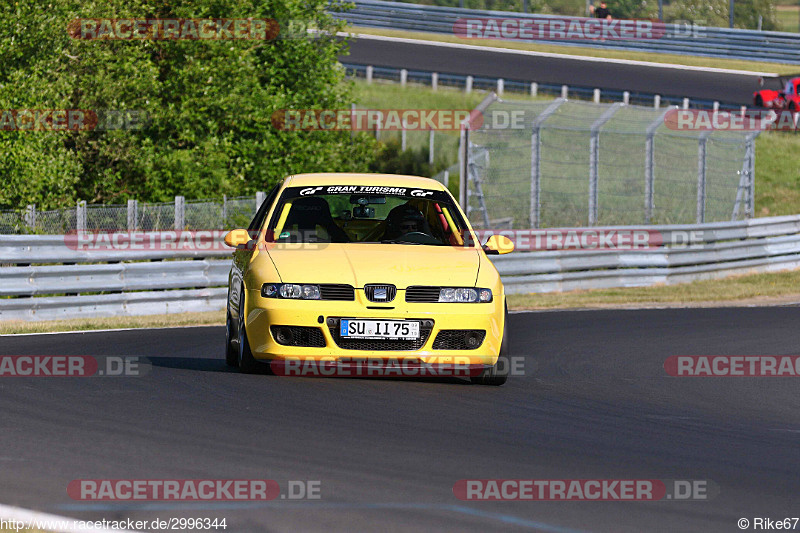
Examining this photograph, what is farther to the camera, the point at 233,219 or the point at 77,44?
the point at 77,44

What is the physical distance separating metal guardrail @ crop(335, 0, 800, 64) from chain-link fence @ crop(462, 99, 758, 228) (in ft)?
28.6

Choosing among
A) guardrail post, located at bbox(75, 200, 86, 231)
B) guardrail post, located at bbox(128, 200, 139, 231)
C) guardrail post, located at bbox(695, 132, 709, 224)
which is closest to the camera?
guardrail post, located at bbox(75, 200, 86, 231)

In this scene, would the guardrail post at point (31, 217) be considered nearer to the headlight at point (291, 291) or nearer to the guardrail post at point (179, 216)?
the guardrail post at point (179, 216)

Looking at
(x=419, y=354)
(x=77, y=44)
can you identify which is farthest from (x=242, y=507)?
(x=77, y=44)

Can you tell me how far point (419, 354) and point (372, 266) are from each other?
69 centimetres

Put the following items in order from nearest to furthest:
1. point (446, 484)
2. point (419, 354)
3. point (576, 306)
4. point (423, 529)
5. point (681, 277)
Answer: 1. point (423, 529)
2. point (446, 484)
3. point (419, 354)
4. point (576, 306)
5. point (681, 277)

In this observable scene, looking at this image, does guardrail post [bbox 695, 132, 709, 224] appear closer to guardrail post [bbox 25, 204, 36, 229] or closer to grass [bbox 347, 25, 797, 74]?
guardrail post [bbox 25, 204, 36, 229]

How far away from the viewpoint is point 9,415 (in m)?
7.53

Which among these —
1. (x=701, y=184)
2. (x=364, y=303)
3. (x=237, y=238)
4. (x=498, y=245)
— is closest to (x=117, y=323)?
(x=237, y=238)

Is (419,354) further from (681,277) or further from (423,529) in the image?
(681,277)

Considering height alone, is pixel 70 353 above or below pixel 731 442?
below

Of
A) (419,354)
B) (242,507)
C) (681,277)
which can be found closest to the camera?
(242,507)

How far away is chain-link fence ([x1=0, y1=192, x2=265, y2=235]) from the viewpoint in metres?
17.2

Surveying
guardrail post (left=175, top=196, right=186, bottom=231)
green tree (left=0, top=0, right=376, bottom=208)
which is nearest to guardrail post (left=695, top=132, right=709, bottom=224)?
green tree (left=0, top=0, right=376, bottom=208)
